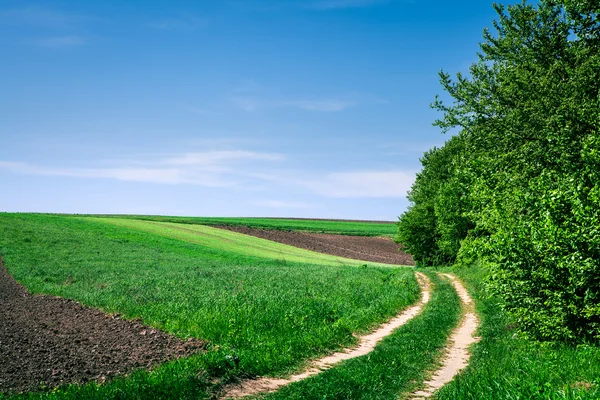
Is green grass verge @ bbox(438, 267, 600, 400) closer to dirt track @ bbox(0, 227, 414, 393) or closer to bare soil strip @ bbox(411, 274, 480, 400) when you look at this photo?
bare soil strip @ bbox(411, 274, 480, 400)

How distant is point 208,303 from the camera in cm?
2120

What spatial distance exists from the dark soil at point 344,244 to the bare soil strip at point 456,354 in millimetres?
50833

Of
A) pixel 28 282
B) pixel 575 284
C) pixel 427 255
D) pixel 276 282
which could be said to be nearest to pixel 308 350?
pixel 575 284

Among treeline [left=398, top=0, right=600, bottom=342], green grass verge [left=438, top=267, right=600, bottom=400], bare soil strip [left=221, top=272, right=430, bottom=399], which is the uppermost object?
treeline [left=398, top=0, right=600, bottom=342]

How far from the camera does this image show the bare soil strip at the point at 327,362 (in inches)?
447

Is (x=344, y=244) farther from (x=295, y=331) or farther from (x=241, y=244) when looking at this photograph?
(x=295, y=331)

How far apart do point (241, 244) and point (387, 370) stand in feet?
195

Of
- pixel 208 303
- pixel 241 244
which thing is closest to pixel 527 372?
pixel 208 303

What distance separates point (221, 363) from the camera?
12.3 m

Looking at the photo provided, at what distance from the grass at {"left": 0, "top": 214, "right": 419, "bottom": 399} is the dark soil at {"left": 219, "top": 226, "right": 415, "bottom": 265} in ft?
107

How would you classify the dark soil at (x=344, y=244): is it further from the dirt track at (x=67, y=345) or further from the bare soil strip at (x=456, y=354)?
the dirt track at (x=67, y=345)

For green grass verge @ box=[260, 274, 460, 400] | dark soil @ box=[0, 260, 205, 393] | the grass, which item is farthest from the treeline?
dark soil @ box=[0, 260, 205, 393]

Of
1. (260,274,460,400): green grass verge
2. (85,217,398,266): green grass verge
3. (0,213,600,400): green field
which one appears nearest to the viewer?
(0,213,600,400): green field

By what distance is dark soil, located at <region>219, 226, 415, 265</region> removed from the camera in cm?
7559
